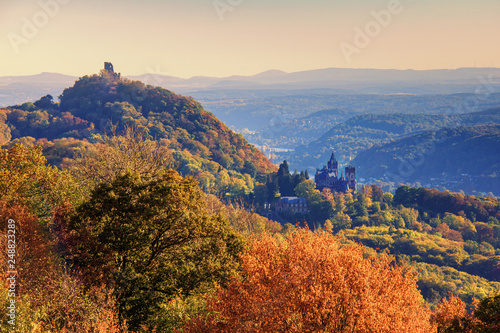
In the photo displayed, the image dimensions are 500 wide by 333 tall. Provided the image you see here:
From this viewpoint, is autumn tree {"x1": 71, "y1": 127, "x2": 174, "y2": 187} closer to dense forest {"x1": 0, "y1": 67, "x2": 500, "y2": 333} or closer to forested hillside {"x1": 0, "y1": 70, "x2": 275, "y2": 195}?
dense forest {"x1": 0, "y1": 67, "x2": 500, "y2": 333}

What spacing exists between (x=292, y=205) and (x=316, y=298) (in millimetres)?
83815

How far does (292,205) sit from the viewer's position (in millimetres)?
95000

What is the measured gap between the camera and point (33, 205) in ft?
74.8

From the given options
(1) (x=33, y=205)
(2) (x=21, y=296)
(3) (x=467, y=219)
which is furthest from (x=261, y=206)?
(2) (x=21, y=296)

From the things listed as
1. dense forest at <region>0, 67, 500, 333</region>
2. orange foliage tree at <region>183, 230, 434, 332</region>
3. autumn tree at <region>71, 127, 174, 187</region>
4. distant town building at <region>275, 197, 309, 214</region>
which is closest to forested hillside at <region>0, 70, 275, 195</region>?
distant town building at <region>275, 197, 309, 214</region>

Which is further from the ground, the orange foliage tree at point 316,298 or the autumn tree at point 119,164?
the autumn tree at point 119,164

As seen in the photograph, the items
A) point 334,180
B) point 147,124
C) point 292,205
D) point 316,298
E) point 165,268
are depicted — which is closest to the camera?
point 316,298

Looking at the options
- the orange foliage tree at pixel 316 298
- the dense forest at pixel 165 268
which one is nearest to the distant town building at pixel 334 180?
the dense forest at pixel 165 268

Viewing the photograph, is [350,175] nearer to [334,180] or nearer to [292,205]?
[334,180]

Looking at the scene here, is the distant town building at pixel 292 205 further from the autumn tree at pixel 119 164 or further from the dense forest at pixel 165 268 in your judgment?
the autumn tree at pixel 119 164

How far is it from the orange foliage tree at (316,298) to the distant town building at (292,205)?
8007 centimetres

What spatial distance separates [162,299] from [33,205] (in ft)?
32.1

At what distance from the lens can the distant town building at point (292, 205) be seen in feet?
310

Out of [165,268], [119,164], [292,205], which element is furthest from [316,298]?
[292,205]
